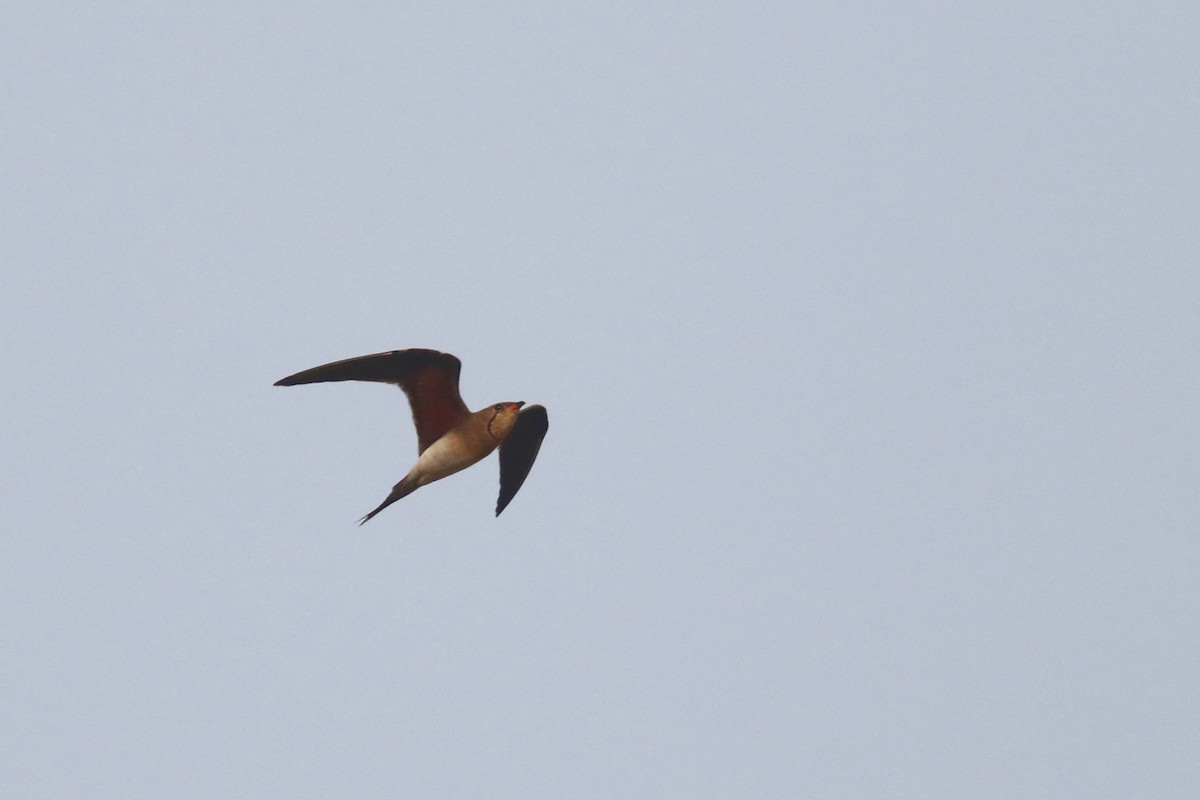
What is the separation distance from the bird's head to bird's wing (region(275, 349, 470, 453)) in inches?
9.5

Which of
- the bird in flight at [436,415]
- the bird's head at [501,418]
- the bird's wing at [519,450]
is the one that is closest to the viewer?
the bird in flight at [436,415]

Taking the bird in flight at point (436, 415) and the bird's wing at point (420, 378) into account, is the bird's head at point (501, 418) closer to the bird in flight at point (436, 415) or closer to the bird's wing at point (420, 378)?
the bird in flight at point (436, 415)

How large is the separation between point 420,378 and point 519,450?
1.91 m

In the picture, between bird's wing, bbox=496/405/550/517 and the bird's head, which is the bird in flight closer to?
the bird's head

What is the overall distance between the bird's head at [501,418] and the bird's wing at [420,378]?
24 cm

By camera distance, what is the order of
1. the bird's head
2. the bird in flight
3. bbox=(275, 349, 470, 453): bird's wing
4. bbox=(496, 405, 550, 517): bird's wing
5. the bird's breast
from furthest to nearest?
bbox=(496, 405, 550, 517): bird's wing < the bird's head < the bird's breast < the bird in flight < bbox=(275, 349, 470, 453): bird's wing

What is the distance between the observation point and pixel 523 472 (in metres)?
16.6

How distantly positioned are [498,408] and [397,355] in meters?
1.20

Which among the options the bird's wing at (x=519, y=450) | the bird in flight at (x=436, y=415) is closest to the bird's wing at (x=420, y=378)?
the bird in flight at (x=436, y=415)

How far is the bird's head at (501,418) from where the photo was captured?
1516 cm

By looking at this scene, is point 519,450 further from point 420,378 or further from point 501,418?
point 420,378

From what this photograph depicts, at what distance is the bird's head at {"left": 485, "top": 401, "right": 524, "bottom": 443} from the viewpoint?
597 inches

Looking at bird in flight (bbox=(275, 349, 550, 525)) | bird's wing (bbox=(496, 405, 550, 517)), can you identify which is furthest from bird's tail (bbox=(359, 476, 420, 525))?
bird's wing (bbox=(496, 405, 550, 517))

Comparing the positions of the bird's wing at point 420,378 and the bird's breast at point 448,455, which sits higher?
the bird's wing at point 420,378
